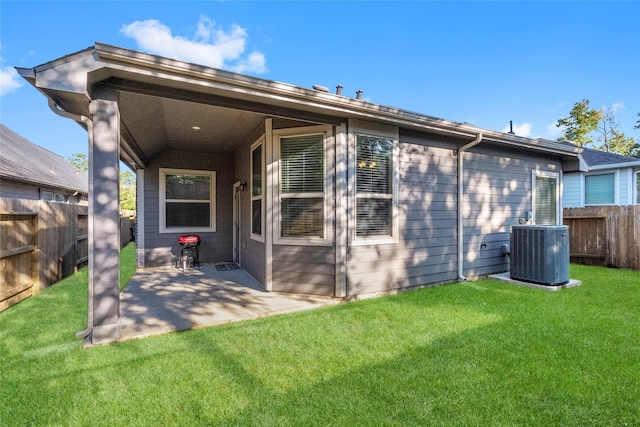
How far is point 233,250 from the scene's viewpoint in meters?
7.54

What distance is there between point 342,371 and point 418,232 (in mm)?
3193

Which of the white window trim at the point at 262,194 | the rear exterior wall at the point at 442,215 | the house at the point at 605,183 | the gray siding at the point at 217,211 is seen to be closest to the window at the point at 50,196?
the gray siding at the point at 217,211

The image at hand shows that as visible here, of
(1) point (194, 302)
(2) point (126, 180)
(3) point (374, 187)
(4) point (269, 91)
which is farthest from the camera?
(2) point (126, 180)

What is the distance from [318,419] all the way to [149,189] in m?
6.69

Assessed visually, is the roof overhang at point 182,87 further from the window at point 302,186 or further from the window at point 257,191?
the window at point 257,191

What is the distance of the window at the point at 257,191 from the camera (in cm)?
510

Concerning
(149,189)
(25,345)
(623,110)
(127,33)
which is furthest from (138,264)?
(623,110)

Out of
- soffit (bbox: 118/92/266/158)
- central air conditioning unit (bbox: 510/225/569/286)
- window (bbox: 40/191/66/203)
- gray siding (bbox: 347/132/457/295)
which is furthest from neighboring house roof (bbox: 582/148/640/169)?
window (bbox: 40/191/66/203)

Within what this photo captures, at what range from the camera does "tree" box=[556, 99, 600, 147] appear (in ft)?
61.8

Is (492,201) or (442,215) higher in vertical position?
(492,201)

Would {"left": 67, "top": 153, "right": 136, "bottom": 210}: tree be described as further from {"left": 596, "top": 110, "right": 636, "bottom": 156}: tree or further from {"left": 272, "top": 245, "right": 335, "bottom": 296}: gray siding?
{"left": 596, "top": 110, "right": 636, "bottom": 156}: tree

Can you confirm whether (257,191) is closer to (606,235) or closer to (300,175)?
(300,175)

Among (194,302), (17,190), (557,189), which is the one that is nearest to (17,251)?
(194,302)

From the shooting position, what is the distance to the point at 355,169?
4.44 metres
